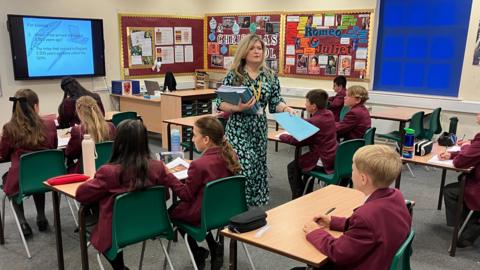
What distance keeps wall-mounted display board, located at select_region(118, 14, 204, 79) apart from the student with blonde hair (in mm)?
A: 4220

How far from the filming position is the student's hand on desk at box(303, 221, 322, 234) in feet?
6.31

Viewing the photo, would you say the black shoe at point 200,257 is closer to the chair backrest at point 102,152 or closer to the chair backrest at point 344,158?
the chair backrest at point 102,152

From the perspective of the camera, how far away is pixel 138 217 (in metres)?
2.31

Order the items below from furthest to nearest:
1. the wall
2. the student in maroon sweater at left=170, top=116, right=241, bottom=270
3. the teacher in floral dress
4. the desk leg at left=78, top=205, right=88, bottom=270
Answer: the wall, the teacher in floral dress, the student in maroon sweater at left=170, top=116, right=241, bottom=270, the desk leg at left=78, top=205, right=88, bottom=270

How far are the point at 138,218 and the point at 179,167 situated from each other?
2.38 ft

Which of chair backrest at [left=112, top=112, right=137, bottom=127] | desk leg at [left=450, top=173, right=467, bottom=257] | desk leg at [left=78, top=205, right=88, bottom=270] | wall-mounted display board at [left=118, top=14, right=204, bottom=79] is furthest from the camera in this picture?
wall-mounted display board at [left=118, top=14, right=204, bottom=79]

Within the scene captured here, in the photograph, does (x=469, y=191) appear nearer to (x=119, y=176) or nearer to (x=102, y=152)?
(x=119, y=176)

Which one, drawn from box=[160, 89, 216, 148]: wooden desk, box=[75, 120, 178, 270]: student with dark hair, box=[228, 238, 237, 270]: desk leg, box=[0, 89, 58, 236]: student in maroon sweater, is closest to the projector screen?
box=[160, 89, 216, 148]: wooden desk

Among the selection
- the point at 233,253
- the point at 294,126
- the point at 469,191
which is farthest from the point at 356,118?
the point at 233,253

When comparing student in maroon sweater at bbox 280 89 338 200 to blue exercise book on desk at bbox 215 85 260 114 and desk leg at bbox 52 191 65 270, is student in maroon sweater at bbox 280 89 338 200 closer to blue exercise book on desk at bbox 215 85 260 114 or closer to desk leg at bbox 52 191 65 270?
blue exercise book on desk at bbox 215 85 260 114

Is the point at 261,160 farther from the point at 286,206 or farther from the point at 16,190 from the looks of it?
the point at 16,190

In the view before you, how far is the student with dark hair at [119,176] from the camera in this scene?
2229mm

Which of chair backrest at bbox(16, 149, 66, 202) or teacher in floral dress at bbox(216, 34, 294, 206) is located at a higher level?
teacher in floral dress at bbox(216, 34, 294, 206)

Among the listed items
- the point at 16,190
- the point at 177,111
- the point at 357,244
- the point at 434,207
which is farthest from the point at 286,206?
the point at 177,111
